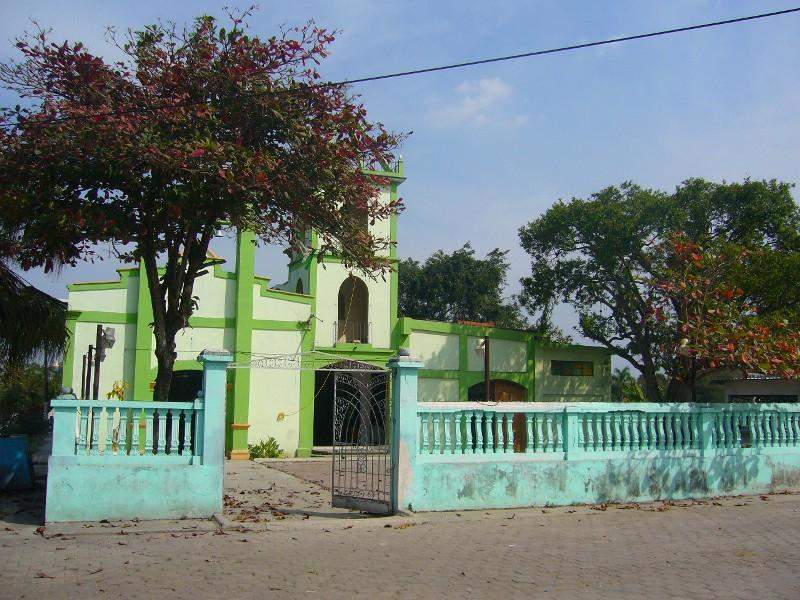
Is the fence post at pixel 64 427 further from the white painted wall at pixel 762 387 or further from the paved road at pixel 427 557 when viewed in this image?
the white painted wall at pixel 762 387

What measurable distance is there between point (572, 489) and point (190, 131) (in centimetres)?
726

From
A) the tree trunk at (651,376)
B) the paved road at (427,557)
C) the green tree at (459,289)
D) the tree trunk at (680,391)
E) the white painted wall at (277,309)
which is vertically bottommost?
the paved road at (427,557)

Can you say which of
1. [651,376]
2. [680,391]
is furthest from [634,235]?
[680,391]

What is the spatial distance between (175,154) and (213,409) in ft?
10.7

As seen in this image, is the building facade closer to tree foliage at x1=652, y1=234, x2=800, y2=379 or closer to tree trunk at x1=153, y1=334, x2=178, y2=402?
tree trunk at x1=153, y1=334, x2=178, y2=402

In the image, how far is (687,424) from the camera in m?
13.0

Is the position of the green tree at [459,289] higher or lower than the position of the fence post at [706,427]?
higher

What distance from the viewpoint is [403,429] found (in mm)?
10961

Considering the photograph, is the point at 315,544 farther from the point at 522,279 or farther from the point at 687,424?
the point at 522,279

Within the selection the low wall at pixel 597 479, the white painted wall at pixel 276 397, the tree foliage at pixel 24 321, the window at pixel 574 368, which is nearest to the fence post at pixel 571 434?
the low wall at pixel 597 479

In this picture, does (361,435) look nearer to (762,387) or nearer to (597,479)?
(597,479)

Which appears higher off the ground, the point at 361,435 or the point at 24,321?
the point at 24,321

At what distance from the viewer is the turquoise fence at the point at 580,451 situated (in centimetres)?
1112

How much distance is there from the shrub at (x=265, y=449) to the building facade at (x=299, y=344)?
194 millimetres
